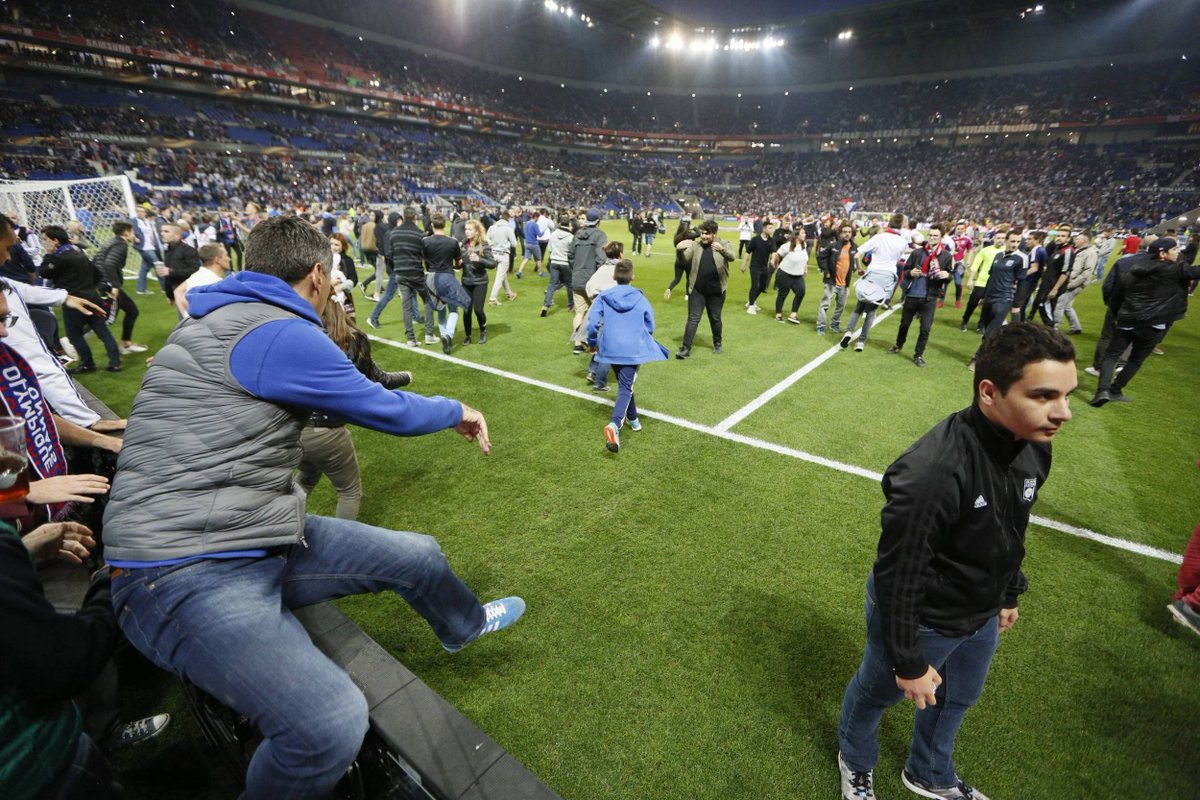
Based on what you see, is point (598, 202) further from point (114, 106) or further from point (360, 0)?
point (114, 106)

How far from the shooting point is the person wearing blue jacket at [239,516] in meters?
1.75

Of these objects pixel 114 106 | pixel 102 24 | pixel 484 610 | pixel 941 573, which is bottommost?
pixel 484 610

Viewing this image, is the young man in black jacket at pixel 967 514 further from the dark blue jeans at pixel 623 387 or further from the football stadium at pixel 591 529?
the dark blue jeans at pixel 623 387

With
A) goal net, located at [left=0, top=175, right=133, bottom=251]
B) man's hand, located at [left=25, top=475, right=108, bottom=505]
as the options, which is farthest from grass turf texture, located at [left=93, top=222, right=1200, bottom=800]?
goal net, located at [left=0, top=175, right=133, bottom=251]

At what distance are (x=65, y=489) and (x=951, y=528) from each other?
3.56 m

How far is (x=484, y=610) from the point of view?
290cm

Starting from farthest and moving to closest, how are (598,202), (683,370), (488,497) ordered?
(598,202) < (683,370) < (488,497)

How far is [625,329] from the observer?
18.6 feet

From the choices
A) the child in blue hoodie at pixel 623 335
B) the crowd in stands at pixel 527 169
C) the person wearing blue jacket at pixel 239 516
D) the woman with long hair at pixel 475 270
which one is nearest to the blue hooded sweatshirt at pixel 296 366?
the person wearing blue jacket at pixel 239 516

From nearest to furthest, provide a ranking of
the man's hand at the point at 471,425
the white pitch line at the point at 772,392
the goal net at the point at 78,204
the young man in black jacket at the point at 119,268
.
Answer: the man's hand at the point at 471,425 < the white pitch line at the point at 772,392 < the young man in black jacket at the point at 119,268 < the goal net at the point at 78,204

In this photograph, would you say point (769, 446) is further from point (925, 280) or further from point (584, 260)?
point (584, 260)

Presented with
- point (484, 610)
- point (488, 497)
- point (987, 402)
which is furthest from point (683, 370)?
point (987, 402)

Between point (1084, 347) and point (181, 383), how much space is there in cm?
1372

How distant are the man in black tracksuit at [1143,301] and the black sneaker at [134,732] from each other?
1035 centimetres
